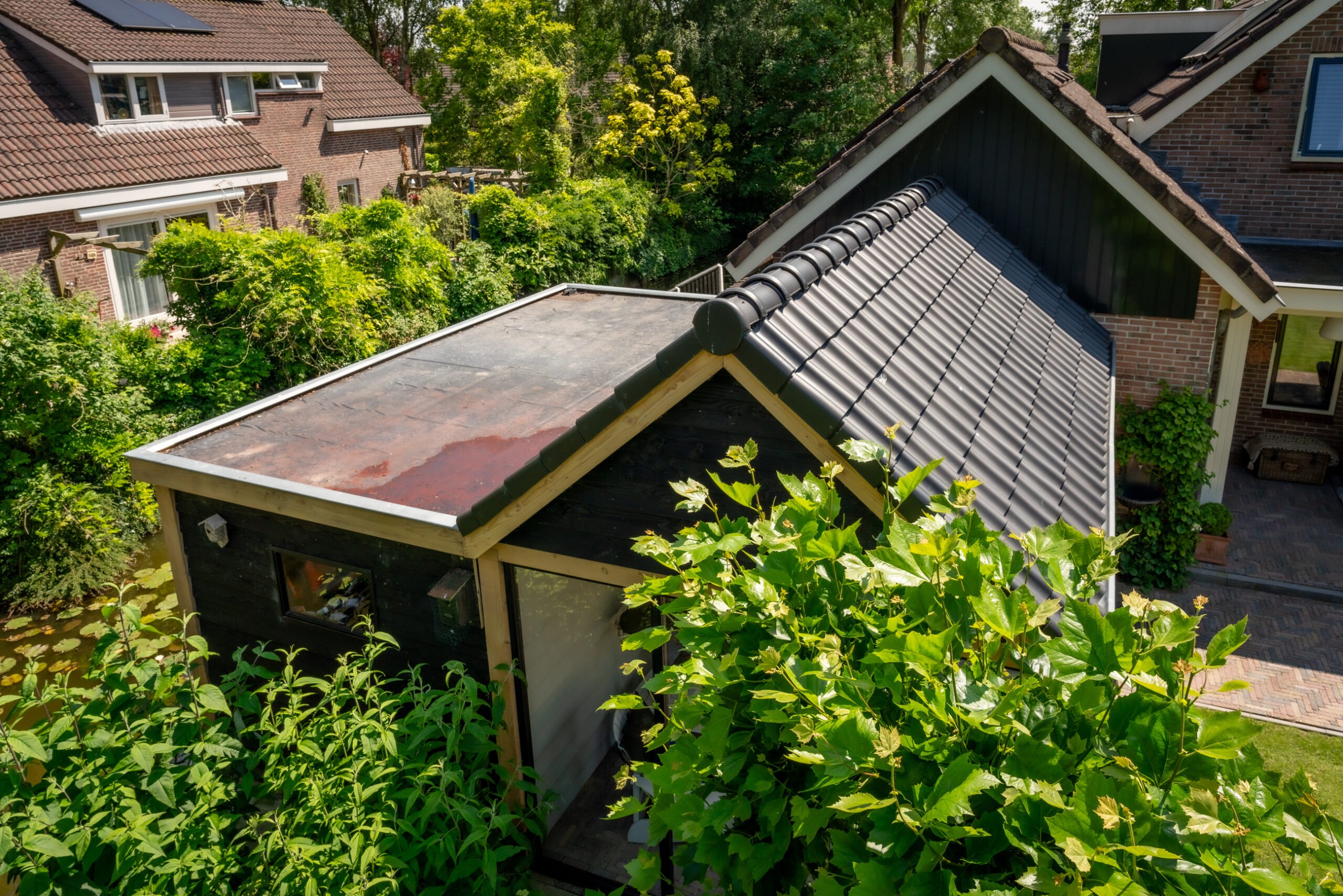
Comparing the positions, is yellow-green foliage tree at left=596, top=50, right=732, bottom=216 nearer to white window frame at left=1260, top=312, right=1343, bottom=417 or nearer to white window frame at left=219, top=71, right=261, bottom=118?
white window frame at left=219, top=71, right=261, bottom=118

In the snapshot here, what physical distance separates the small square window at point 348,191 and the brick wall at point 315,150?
0.12 meters

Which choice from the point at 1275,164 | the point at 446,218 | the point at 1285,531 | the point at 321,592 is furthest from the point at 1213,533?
the point at 446,218

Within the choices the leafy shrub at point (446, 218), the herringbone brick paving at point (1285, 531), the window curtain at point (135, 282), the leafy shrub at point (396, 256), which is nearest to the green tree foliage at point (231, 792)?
the herringbone brick paving at point (1285, 531)

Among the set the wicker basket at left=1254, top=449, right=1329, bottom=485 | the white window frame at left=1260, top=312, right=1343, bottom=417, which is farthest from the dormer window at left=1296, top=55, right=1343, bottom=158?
the wicker basket at left=1254, top=449, right=1329, bottom=485

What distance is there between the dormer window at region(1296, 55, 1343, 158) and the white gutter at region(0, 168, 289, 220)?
64.6 feet

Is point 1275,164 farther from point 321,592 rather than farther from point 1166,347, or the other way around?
point 321,592

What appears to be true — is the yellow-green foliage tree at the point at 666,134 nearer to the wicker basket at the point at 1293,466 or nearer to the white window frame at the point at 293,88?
the white window frame at the point at 293,88

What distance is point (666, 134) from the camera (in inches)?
1021

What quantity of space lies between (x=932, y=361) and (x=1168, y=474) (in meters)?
6.02

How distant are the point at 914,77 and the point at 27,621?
31892mm

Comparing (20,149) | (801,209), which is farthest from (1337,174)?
(20,149)

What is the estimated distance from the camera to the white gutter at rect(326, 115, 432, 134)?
2420 cm

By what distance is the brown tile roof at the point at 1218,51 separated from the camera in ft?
36.5

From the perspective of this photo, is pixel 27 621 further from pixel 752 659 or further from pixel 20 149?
pixel 752 659
